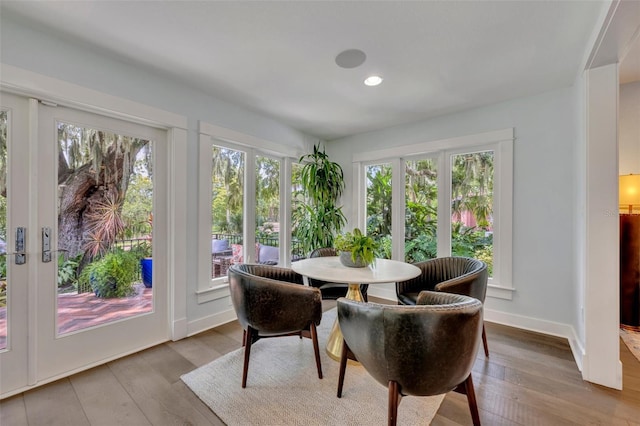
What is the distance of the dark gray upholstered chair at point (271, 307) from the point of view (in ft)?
6.01

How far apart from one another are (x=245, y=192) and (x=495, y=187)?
2.87 m

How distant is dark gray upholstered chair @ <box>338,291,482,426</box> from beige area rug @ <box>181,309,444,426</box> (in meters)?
0.47

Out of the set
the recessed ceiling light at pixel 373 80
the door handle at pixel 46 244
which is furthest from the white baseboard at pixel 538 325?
the door handle at pixel 46 244

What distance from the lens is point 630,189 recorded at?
2820 millimetres

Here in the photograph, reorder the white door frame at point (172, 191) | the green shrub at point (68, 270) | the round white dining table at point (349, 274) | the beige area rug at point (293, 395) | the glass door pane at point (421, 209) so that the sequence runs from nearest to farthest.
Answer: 1. the beige area rug at point (293, 395)
2. the round white dining table at point (349, 274)
3. the green shrub at point (68, 270)
4. the white door frame at point (172, 191)
5. the glass door pane at point (421, 209)

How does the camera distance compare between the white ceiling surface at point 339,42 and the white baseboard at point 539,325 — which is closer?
the white ceiling surface at point 339,42

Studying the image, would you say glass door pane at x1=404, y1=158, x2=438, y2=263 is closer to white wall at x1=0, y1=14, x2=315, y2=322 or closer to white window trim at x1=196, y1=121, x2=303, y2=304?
white window trim at x1=196, y1=121, x2=303, y2=304

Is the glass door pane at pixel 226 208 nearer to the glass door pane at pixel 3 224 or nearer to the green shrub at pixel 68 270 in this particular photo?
the green shrub at pixel 68 270

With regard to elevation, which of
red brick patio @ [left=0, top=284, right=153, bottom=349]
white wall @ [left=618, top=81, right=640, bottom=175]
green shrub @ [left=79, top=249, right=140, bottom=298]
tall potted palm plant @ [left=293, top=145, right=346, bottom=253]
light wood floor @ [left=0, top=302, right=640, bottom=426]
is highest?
white wall @ [left=618, top=81, right=640, bottom=175]

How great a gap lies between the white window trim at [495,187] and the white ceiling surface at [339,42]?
0.51 m

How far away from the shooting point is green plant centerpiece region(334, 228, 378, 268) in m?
2.28

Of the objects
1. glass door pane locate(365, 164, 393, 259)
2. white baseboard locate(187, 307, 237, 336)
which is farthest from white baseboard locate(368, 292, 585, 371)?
white baseboard locate(187, 307, 237, 336)

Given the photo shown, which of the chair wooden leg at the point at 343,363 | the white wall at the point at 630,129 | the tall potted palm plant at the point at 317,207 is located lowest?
the chair wooden leg at the point at 343,363

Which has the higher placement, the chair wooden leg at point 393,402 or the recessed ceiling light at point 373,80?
the recessed ceiling light at point 373,80
